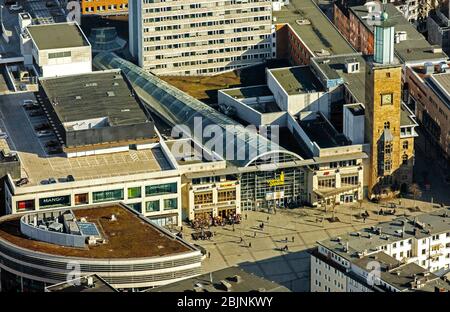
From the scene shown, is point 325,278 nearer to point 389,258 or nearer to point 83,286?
point 389,258

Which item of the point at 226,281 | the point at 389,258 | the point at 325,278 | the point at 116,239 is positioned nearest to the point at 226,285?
the point at 226,281

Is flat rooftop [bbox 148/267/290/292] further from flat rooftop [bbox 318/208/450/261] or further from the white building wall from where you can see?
flat rooftop [bbox 318/208/450/261]

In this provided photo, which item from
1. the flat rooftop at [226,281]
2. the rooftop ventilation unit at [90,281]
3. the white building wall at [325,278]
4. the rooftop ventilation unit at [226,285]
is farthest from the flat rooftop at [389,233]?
the rooftop ventilation unit at [90,281]

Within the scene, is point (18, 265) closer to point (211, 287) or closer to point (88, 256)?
point (88, 256)

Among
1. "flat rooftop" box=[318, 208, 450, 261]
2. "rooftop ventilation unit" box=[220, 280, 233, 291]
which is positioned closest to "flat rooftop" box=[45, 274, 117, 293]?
"rooftop ventilation unit" box=[220, 280, 233, 291]
